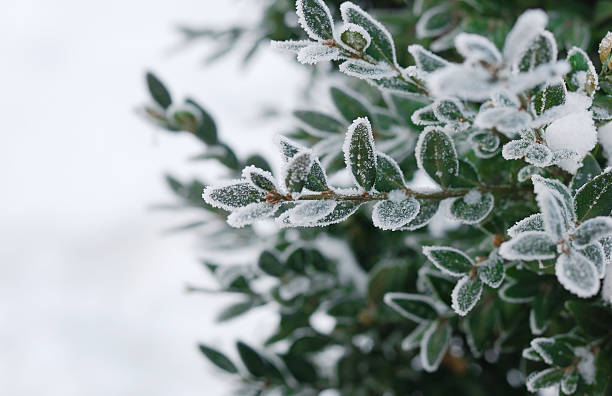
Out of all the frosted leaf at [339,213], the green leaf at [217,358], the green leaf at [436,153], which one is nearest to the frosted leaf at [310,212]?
the frosted leaf at [339,213]

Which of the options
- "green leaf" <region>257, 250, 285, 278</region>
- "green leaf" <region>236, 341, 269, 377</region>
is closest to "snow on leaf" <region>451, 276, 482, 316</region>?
"green leaf" <region>257, 250, 285, 278</region>

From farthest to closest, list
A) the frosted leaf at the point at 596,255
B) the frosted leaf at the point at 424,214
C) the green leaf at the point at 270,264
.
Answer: the green leaf at the point at 270,264
the frosted leaf at the point at 424,214
the frosted leaf at the point at 596,255

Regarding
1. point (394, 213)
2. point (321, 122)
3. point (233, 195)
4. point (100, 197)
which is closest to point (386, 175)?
point (394, 213)

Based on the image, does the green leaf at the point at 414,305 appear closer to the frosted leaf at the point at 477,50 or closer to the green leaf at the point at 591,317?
the green leaf at the point at 591,317

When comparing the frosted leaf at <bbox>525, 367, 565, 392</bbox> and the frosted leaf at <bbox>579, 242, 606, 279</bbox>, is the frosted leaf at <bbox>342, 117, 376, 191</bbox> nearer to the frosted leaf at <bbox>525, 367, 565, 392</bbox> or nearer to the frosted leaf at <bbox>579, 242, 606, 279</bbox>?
the frosted leaf at <bbox>579, 242, 606, 279</bbox>

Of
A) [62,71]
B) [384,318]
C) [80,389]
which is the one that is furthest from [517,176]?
[62,71]

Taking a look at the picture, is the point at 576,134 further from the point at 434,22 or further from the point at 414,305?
the point at 434,22

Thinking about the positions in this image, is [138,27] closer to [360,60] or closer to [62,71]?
[62,71]
